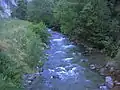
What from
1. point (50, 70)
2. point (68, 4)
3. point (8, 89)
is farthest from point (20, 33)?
point (8, 89)

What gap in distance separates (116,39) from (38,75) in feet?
25.5

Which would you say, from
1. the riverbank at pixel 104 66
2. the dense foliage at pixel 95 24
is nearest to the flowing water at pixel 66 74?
the riverbank at pixel 104 66

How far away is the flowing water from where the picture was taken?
14.9 metres

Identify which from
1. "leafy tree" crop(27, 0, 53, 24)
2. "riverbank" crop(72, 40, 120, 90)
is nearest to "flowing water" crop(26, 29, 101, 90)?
"riverbank" crop(72, 40, 120, 90)

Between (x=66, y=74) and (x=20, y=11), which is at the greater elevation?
(x=20, y=11)

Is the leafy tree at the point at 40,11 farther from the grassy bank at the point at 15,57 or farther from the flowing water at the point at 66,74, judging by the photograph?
the grassy bank at the point at 15,57

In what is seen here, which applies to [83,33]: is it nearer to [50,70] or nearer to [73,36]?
[73,36]

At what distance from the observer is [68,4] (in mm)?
26219

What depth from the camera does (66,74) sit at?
665 inches

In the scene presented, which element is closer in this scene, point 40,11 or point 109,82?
point 109,82

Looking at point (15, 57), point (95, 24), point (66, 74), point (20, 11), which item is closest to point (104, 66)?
point (66, 74)

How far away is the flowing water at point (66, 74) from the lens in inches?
585

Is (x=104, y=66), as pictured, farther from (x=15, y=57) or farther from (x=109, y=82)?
(x=15, y=57)

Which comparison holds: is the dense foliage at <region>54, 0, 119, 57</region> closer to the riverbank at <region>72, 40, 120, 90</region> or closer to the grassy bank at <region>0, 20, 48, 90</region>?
the riverbank at <region>72, 40, 120, 90</region>
